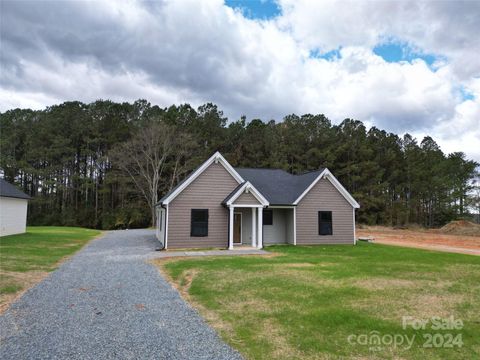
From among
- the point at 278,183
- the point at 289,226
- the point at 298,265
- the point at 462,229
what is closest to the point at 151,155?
the point at 278,183

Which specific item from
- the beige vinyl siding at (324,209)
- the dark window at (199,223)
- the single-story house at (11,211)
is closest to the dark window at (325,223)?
the beige vinyl siding at (324,209)

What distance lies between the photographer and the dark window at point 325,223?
63.8 ft

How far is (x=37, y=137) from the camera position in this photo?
43125 millimetres

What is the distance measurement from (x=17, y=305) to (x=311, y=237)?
15.5m

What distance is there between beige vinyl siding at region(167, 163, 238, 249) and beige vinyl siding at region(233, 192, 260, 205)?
1023mm

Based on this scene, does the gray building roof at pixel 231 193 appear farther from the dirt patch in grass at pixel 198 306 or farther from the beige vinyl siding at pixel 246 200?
the dirt patch in grass at pixel 198 306

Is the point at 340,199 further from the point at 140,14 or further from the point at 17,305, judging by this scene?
the point at 17,305

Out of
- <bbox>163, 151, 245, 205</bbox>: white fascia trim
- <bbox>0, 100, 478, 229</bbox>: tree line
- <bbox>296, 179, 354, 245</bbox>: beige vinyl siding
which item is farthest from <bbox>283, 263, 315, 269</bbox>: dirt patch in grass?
<bbox>0, 100, 478, 229</bbox>: tree line

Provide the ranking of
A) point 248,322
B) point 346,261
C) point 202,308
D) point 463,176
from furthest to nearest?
1. point 463,176
2. point 346,261
3. point 202,308
4. point 248,322

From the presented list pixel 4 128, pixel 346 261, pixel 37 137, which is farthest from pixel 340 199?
pixel 4 128

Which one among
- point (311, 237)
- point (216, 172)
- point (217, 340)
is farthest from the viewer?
point (311, 237)

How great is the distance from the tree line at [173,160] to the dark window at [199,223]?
22.4 metres

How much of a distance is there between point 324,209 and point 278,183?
3.52 m

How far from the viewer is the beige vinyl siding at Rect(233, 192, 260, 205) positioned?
17.1 meters
